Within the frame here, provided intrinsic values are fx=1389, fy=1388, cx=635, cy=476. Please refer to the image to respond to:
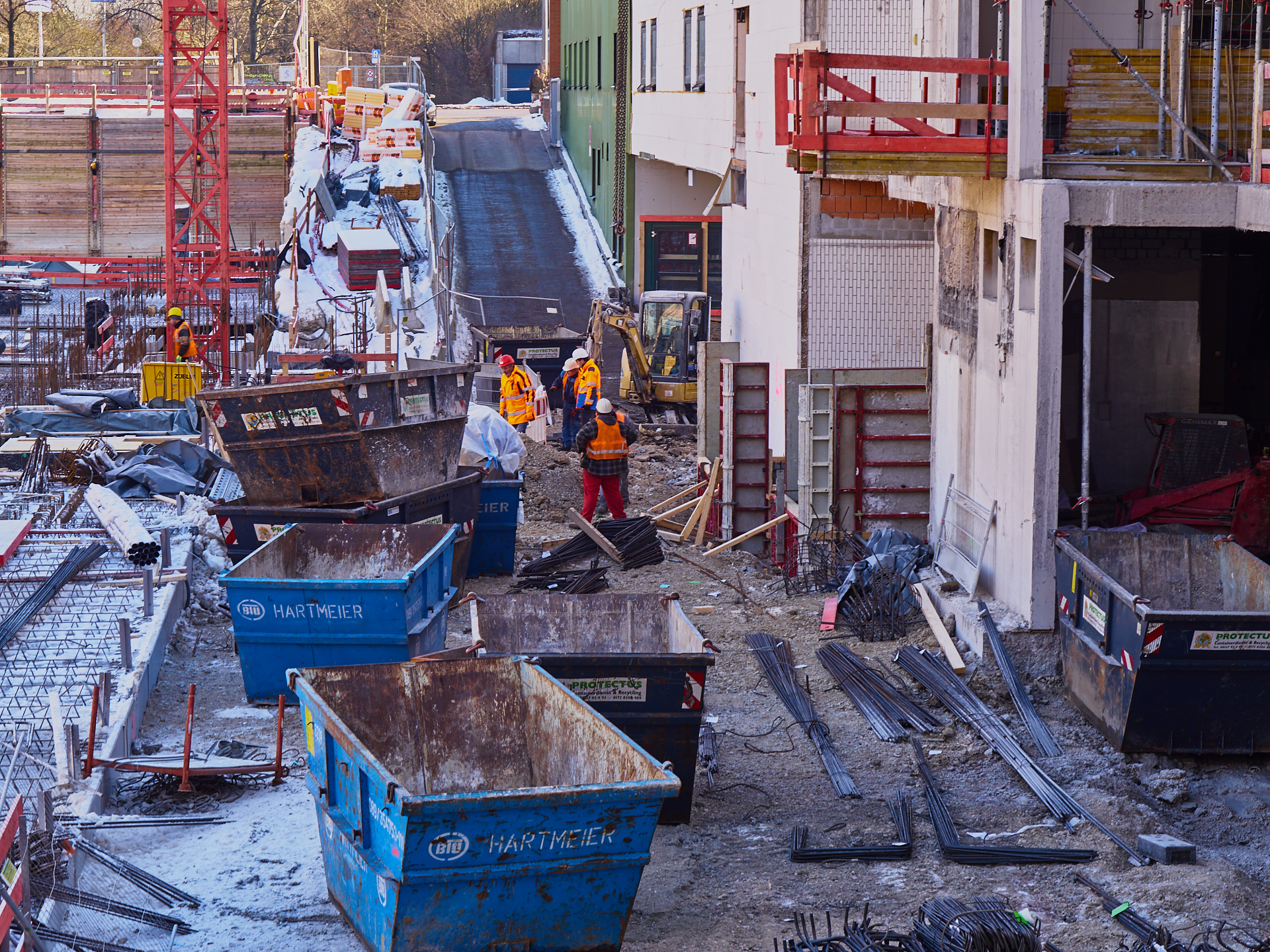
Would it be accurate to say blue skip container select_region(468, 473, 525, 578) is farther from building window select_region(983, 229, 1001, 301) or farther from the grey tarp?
building window select_region(983, 229, 1001, 301)

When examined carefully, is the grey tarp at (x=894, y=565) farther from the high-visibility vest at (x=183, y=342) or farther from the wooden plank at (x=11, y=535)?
the high-visibility vest at (x=183, y=342)

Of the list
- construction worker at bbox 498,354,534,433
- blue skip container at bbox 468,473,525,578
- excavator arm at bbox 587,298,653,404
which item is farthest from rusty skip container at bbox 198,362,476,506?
excavator arm at bbox 587,298,653,404

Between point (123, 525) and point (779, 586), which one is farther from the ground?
point (123, 525)

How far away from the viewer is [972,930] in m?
6.36

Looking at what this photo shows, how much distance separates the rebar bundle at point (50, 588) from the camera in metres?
11.5

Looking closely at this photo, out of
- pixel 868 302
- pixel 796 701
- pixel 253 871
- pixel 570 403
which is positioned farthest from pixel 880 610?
pixel 570 403

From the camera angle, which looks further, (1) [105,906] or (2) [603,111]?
(2) [603,111]

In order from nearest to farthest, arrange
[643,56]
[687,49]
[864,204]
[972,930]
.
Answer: [972,930]
[864,204]
[687,49]
[643,56]

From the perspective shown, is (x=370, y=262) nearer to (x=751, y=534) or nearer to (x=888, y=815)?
(x=751, y=534)

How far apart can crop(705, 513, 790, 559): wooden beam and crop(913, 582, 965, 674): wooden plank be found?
2.70m

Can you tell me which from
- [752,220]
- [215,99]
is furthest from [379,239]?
[752,220]

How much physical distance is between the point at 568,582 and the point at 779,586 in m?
2.23

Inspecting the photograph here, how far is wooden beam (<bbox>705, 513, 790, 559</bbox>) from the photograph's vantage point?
1535 cm

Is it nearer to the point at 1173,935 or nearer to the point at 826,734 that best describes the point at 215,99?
the point at 826,734
